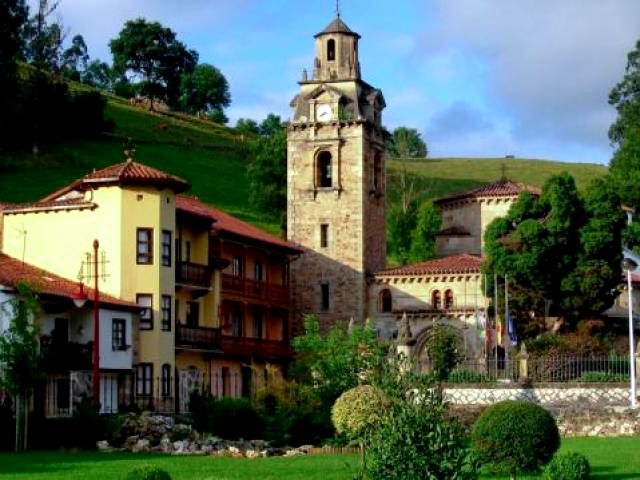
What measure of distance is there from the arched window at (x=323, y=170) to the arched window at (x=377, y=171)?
8.63 feet

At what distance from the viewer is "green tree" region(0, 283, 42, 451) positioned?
40906 mm

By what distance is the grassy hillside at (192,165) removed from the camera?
96725mm

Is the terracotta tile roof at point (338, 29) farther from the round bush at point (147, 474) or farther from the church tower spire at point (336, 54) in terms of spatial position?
the round bush at point (147, 474)

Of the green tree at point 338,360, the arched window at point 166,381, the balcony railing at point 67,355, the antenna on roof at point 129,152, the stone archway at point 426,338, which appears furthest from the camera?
the stone archway at point 426,338

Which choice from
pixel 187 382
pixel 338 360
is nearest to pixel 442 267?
pixel 187 382

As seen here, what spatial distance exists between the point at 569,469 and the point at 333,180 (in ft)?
153

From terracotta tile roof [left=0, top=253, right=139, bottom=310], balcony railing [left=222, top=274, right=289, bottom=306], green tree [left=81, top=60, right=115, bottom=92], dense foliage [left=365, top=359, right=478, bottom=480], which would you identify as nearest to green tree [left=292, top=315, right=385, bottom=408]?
terracotta tile roof [left=0, top=253, right=139, bottom=310]

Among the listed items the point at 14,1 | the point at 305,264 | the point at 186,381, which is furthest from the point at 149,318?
the point at 14,1

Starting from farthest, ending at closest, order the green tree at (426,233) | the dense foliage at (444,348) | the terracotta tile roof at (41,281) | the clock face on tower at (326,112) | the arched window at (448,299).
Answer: the green tree at (426,233) → the clock face on tower at (326,112) → the arched window at (448,299) → the dense foliage at (444,348) → the terracotta tile roof at (41,281)

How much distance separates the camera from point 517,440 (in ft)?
99.4

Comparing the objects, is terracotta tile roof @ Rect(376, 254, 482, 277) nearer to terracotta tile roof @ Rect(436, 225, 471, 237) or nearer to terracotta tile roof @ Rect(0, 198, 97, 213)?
terracotta tile roof @ Rect(436, 225, 471, 237)

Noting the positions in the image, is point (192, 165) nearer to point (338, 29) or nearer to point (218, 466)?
point (338, 29)

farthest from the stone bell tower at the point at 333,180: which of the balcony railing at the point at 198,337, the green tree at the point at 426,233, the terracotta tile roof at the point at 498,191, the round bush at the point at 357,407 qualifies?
the round bush at the point at 357,407

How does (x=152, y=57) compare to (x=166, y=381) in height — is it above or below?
above
